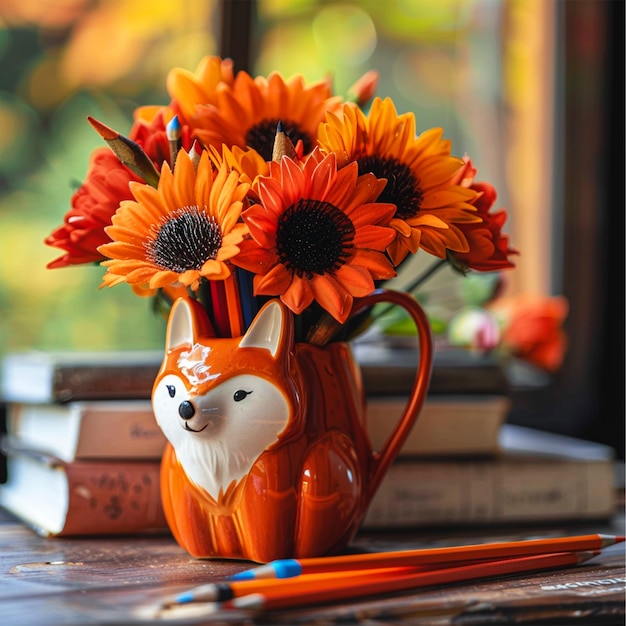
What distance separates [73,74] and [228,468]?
24.6 inches

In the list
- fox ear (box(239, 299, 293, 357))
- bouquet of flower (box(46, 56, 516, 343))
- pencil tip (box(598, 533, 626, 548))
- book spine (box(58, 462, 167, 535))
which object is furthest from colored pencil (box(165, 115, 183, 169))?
pencil tip (box(598, 533, 626, 548))

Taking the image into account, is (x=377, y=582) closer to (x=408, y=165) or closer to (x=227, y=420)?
(x=227, y=420)

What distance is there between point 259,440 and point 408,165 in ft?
0.62

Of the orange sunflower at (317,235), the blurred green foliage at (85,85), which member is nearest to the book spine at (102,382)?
the orange sunflower at (317,235)

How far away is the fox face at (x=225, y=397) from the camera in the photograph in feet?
1.58

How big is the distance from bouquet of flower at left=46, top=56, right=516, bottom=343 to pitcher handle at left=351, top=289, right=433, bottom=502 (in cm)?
4

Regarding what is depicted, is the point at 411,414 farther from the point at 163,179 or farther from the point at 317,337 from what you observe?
the point at 163,179

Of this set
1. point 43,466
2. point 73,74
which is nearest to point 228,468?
point 43,466

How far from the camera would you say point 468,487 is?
0.65 m

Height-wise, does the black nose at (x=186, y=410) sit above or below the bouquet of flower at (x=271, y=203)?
below

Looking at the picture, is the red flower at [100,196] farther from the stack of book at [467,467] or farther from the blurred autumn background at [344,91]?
the blurred autumn background at [344,91]

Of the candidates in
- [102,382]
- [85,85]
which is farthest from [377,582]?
[85,85]

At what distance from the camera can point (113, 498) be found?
0.60 metres

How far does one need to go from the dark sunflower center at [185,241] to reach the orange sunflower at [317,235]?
0.02 metres
